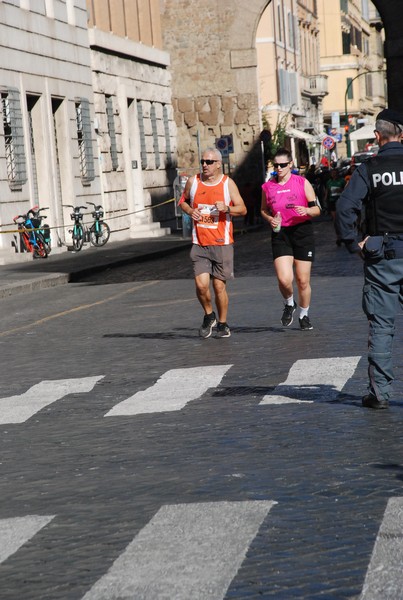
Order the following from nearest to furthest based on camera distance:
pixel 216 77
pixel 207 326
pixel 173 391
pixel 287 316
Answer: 1. pixel 173 391
2. pixel 207 326
3. pixel 287 316
4. pixel 216 77

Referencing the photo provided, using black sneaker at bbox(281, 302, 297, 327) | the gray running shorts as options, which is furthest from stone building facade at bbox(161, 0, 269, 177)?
the gray running shorts

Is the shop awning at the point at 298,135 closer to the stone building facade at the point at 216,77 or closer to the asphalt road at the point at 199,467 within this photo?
the stone building facade at the point at 216,77

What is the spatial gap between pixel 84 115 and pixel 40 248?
300 inches

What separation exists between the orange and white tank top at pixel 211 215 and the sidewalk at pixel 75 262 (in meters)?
8.93

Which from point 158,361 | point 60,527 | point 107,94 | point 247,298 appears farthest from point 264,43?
point 60,527

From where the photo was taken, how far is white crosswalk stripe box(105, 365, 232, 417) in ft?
32.3

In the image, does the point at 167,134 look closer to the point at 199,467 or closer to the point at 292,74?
the point at 292,74

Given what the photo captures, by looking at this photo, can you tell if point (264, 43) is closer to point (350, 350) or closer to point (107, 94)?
point (107, 94)

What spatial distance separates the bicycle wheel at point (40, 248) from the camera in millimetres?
32656

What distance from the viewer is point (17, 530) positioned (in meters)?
6.35

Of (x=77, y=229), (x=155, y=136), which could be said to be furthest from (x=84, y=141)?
(x=155, y=136)

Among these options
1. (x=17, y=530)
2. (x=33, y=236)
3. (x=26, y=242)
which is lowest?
(x=26, y=242)

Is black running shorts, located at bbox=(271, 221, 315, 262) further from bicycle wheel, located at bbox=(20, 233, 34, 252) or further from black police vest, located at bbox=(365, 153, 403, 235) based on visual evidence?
bicycle wheel, located at bbox=(20, 233, 34, 252)

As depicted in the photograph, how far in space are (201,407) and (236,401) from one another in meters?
0.28
